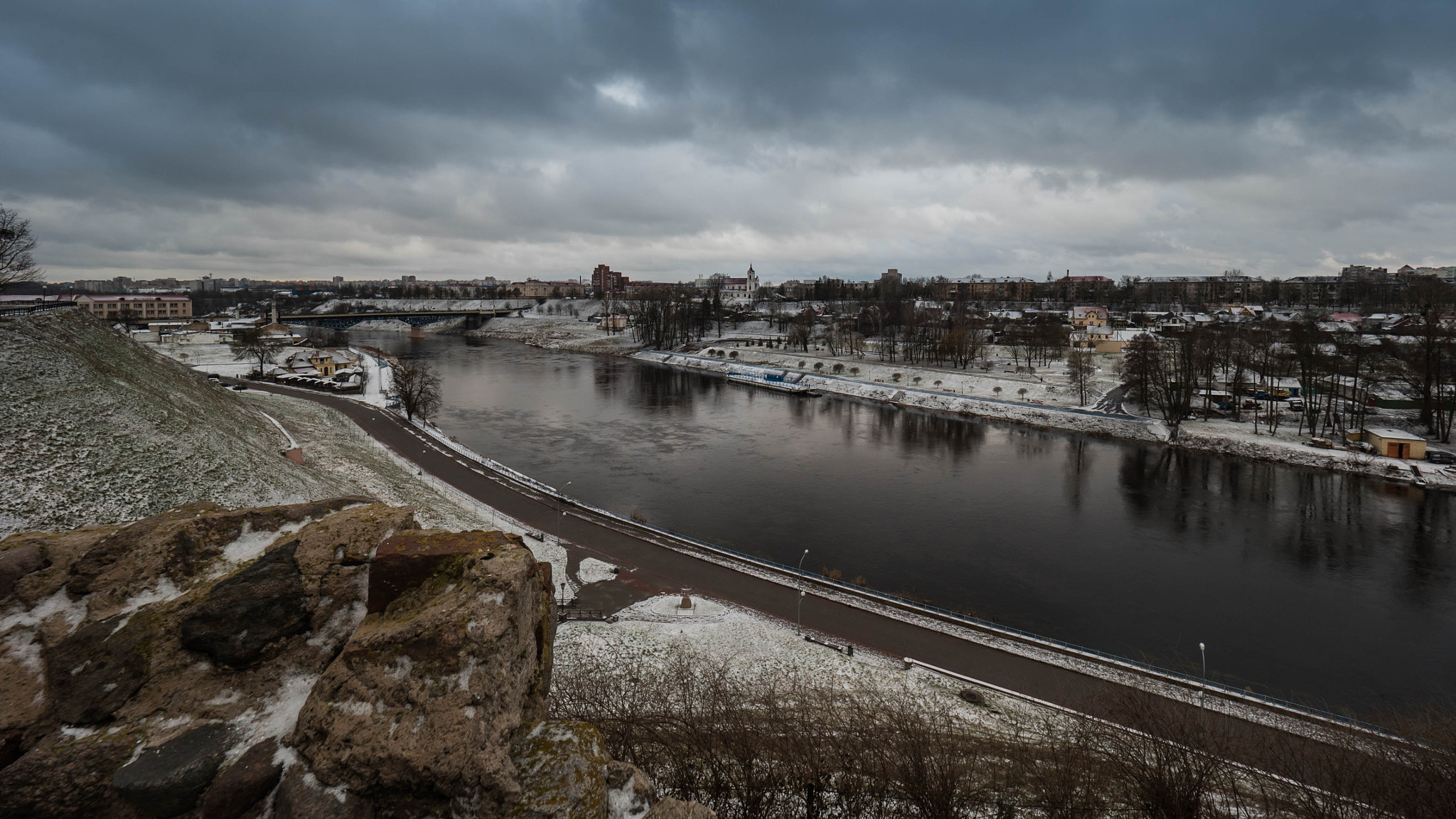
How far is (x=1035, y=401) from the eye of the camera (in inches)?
1788

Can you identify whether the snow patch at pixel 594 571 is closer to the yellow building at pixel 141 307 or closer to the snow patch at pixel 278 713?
the snow patch at pixel 278 713

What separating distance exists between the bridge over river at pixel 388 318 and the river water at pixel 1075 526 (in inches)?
2909

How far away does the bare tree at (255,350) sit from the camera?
51931mm

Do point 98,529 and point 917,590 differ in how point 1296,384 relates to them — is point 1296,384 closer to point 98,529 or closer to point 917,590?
point 917,590

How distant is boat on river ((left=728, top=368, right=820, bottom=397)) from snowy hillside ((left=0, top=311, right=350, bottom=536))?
125ft

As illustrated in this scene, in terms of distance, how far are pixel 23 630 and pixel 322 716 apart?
300cm

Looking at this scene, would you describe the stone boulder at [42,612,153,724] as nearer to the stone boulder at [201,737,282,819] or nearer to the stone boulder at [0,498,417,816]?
the stone boulder at [0,498,417,816]

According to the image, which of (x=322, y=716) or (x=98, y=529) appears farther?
(x=98, y=529)

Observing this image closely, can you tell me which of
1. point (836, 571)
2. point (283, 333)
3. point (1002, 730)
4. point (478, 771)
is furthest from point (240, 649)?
point (283, 333)

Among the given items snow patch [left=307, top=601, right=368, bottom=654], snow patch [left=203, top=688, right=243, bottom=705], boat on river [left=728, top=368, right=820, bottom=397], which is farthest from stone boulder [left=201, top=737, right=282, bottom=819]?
boat on river [left=728, top=368, right=820, bottom=397]

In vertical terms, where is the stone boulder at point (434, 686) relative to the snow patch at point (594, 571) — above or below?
above

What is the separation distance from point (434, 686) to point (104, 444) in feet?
52.3

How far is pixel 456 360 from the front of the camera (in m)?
70.5

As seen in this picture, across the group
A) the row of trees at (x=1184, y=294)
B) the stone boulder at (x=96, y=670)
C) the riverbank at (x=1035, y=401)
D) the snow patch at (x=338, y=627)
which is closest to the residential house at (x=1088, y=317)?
the riverbank at (x=1035, y=401)
